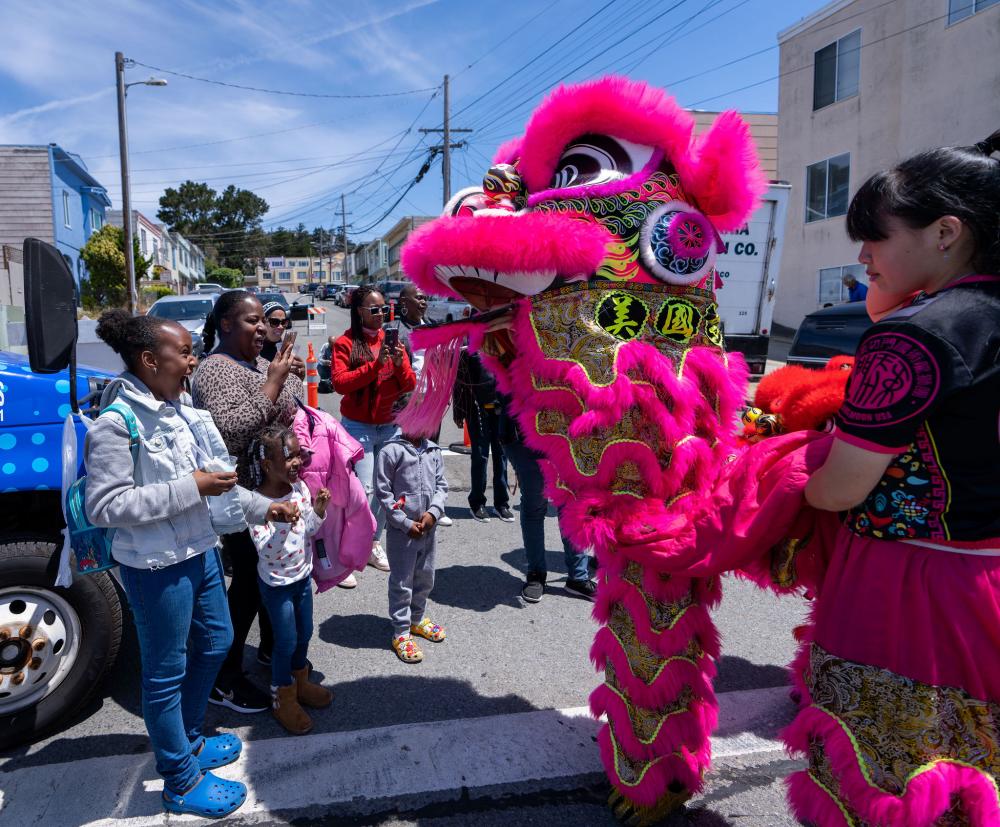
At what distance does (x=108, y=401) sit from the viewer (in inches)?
93.5

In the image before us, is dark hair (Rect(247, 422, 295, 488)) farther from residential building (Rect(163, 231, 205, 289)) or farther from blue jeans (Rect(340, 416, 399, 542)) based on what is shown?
residential building (Rect(163, 231, 205, 289))

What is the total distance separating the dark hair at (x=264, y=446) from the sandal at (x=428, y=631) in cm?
140

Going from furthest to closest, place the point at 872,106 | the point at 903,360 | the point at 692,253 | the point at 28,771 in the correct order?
the point at 872,106 → the point at 28,771 → the point at 692,253 → the point at 903,360

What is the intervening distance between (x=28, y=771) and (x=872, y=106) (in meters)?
20.3

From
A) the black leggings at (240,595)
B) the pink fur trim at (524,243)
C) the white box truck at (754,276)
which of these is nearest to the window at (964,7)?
the white box truck at (754,276)

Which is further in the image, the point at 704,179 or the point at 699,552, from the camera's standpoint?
the point at 704,179

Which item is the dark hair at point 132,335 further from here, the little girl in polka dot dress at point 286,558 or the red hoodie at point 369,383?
the red hoodie at point 369,383

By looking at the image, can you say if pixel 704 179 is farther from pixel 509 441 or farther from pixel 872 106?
pixel 872 106

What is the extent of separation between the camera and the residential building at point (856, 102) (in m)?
14.8

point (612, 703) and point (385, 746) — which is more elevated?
point (612, 703)

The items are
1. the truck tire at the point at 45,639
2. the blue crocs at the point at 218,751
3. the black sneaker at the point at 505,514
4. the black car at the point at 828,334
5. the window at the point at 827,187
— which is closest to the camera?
the blue crocs at the point at 218,751

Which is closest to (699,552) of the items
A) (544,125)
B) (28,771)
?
(544,125)

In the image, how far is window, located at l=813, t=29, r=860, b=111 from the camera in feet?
58.0

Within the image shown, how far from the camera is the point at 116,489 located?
7.24 ft
